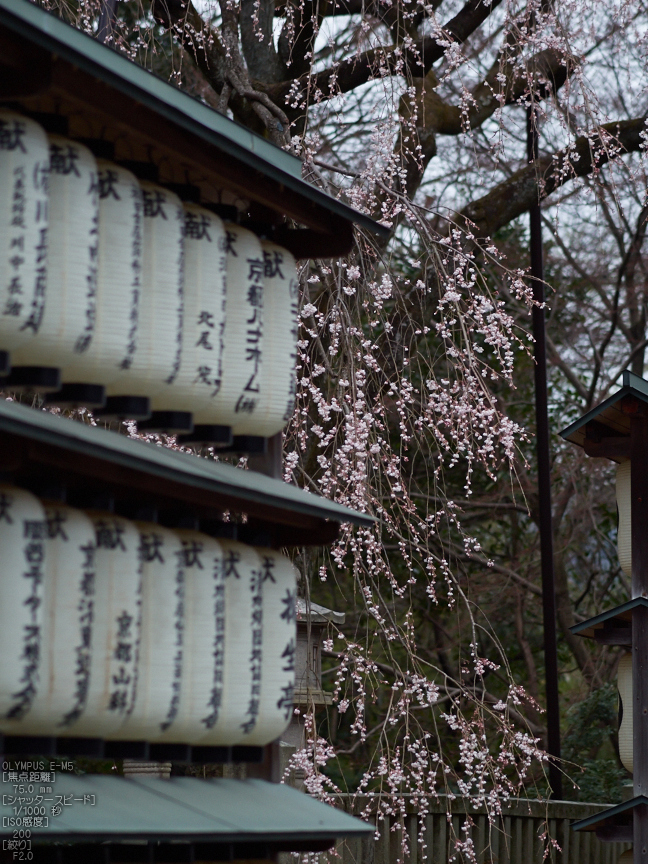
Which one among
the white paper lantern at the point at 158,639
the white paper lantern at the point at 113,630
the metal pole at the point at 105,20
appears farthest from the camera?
the metal pole at the point at 105,20

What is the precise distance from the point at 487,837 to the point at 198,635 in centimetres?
587

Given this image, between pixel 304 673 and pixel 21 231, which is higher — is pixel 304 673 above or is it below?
below

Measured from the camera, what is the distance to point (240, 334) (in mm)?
2869

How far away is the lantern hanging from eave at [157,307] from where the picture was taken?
2.55 m

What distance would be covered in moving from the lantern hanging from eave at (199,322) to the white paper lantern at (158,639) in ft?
1.19

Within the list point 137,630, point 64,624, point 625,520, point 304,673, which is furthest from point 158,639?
point 625,520

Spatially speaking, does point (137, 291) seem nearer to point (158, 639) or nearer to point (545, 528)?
point (158, 639)

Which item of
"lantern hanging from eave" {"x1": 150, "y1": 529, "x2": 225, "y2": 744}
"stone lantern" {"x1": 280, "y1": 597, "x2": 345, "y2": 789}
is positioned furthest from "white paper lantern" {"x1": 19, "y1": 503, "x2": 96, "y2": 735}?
"stone lantern" {"x1": 280, "y1": 597, "x2": 345, "y2": 789}

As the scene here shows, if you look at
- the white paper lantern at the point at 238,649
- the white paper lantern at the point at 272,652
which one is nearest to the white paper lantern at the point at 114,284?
the white paper lantern at the point at 238,649

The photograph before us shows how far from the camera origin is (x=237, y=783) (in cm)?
283

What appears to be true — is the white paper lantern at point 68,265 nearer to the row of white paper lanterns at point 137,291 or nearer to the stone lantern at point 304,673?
the row of white paper lanterns at point 137,291

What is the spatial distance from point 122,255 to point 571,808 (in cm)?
686

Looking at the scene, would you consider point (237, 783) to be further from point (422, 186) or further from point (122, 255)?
point (422, 186)

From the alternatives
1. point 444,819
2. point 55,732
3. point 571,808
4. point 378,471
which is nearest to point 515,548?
point 571,808
